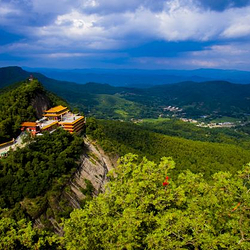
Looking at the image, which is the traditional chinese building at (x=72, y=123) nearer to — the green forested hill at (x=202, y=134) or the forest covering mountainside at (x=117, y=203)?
the forest covering mountainside at (x=117, y=203)

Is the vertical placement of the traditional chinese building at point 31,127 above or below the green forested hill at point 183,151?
above

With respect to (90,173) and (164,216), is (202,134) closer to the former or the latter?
(90,173)

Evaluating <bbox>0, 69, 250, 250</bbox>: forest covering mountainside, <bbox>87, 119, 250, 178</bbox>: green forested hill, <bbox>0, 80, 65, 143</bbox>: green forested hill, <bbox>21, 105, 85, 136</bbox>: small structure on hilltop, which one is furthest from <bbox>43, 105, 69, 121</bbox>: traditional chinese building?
<bbox>87, 119, 250, 178</bbox>: green forested hill

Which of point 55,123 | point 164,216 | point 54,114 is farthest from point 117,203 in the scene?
point 54,114

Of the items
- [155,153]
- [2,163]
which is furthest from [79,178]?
[155,153]

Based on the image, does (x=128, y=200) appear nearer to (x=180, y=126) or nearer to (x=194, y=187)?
(x=194, y=187)

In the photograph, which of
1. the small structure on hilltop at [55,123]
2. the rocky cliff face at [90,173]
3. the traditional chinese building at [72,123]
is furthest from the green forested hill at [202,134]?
the small structure on hilltop at [55,123]
